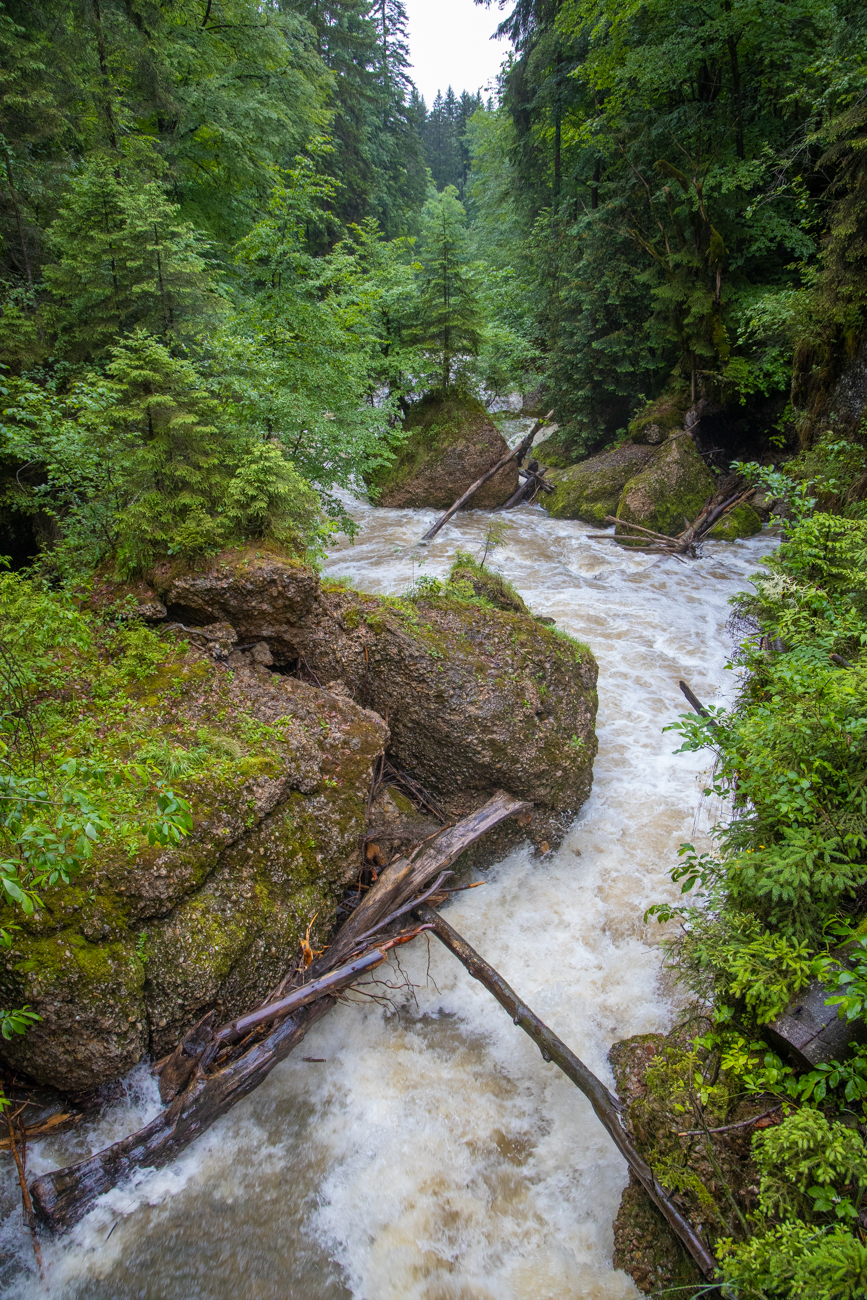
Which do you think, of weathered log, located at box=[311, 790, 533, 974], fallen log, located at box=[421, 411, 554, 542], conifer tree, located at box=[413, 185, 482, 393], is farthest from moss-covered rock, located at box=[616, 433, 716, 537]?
weathered log, located at box=[311, 790, 533, 974]

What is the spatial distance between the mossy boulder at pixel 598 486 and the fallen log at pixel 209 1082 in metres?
10.9

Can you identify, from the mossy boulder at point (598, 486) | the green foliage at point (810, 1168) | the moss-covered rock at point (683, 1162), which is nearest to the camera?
the green foliage at point (810, 1168)

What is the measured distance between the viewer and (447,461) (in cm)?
1440

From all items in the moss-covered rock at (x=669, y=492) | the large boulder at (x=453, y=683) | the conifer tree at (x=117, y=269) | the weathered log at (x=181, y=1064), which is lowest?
the weathered log at (x=181, y=1064)

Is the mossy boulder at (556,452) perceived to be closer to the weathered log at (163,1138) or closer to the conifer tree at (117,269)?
the conifer tree at (117,269)

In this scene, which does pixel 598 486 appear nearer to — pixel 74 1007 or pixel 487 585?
pixel 487 585

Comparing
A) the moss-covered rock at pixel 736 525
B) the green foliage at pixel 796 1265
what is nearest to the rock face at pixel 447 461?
the moss-covered rock at pixel 736 525

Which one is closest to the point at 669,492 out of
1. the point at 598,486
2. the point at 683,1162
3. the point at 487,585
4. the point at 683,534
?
the point at 683,534

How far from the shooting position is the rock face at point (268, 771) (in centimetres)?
346

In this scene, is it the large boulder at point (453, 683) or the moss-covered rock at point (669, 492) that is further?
the moss-covered rock at point (669, 492)

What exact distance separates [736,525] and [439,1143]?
12154 millimetres

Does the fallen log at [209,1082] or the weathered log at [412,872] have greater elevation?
the weathered log at [412,872]

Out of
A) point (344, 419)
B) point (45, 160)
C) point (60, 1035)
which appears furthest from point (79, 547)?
point (45, 160)

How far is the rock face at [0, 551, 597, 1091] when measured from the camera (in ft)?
11.4
